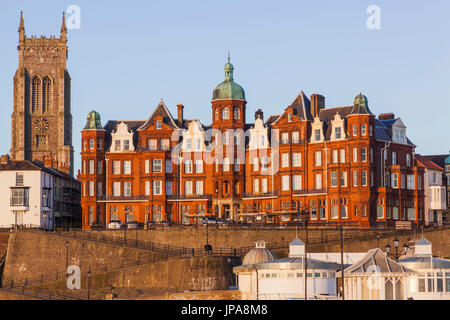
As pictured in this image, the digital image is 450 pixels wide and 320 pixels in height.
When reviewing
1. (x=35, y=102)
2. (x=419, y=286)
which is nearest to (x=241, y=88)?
(x=419, y=286)

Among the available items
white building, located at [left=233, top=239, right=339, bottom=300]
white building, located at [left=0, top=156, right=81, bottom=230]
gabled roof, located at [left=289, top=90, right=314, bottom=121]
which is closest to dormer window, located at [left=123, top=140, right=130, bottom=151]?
white building, located at [left=0, top=156, right=81, bottom=230]

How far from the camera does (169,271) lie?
97.4 metres

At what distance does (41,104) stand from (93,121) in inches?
2262

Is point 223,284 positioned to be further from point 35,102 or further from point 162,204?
point 35,102

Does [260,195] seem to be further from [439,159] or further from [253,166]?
[439,159]

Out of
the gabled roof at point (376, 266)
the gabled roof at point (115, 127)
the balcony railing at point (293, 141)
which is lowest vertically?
the gabled roof at point (376, 266)

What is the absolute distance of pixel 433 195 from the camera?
127 meters

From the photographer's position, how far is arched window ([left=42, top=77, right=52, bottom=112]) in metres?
181

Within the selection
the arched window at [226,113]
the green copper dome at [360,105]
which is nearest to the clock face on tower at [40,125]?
the arched window at [226,113]

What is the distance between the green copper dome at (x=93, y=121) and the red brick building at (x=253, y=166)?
13cm

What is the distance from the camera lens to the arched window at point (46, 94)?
18138cm

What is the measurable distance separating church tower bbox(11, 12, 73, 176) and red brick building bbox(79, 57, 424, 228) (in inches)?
2083

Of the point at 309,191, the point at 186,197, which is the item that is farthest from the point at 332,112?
the point at 186,197

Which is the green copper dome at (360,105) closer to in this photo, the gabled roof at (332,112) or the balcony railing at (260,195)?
the gabled roof at (332,112)
